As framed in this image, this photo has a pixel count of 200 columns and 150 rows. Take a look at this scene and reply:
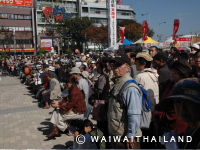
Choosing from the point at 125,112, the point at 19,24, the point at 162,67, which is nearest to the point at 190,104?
the point at 125,112

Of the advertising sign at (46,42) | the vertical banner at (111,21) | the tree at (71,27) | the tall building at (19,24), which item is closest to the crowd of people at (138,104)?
the vertical banner at (111,21)

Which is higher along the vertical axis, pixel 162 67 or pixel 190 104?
pixel 162 67

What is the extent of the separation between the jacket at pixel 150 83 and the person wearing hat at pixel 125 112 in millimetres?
598

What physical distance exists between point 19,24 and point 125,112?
54443 mm

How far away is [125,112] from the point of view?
2.38m

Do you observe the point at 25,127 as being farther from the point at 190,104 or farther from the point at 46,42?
the point at 46,42

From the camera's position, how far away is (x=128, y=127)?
2295 millimetres

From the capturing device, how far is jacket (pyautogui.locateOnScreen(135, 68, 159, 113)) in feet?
9.99

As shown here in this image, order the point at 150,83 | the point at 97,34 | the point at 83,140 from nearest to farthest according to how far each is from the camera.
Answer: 1. the point at 150,83
2. the point at 83,140
3. the point at 97,34

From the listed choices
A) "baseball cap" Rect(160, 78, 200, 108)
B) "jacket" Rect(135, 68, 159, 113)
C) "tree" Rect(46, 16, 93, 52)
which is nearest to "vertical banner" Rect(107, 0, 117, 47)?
"tree" Rect(46, 16, 93, 52)

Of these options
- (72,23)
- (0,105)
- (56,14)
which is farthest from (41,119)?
(56,14)

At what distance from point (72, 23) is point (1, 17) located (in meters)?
20.3

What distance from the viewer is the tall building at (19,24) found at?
158 feet

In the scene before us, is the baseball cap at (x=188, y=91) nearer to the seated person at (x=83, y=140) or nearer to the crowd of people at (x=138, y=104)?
the crowd of people at (x=138, y=104)
